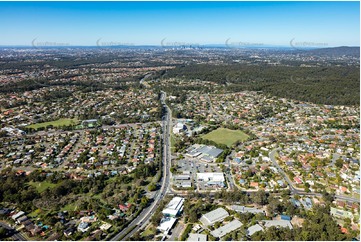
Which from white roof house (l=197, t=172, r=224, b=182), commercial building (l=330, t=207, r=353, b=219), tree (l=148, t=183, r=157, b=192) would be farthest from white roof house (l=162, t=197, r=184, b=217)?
commercial building (l=330, t=207, r=353, b=219)

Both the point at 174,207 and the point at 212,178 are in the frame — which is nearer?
the point at 174,207

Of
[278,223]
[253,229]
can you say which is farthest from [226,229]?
[278,223]

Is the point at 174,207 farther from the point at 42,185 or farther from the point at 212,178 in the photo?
the point at 42,185

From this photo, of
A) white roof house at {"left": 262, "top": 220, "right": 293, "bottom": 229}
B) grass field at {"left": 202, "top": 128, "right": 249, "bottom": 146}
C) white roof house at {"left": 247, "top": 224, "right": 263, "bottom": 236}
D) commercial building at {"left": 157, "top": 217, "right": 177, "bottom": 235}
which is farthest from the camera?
grass field at {"left": 202, "top": 128, "right": 249, "bottom": 146}

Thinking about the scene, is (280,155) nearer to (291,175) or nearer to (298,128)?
(291,175)

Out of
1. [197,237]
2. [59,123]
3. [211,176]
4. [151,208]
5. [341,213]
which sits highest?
[59,123]

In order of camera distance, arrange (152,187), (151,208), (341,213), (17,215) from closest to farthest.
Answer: (341,213) → (17,215) → (151,208) → (152,187)

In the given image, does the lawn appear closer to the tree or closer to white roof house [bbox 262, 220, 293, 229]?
the tree

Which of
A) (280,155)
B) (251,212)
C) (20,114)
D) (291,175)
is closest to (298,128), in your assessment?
(280,155)
